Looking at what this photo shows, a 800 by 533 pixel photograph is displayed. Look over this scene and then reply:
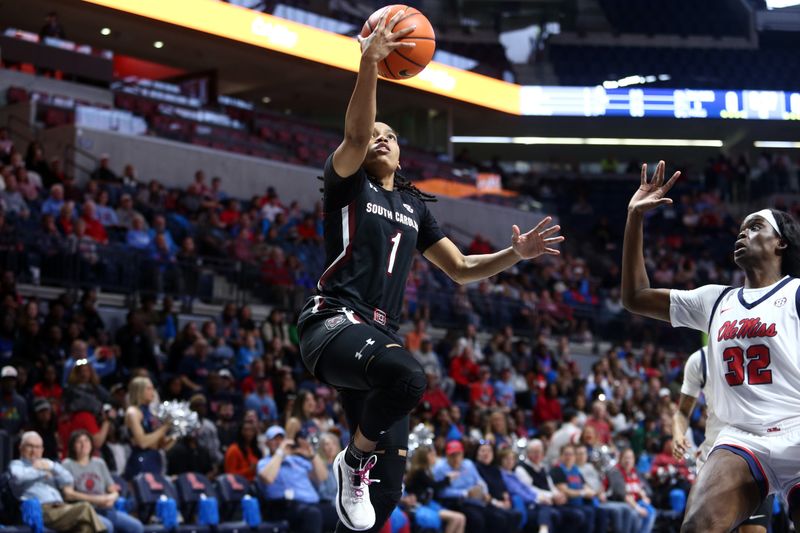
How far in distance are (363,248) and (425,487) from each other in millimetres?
6950

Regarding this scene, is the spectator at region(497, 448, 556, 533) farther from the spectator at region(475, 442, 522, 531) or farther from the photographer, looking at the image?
the photographer

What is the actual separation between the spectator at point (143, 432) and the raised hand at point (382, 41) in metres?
6.42

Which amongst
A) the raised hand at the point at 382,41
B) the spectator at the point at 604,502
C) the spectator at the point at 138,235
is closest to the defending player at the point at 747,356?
the raised hand at the point at 382,41

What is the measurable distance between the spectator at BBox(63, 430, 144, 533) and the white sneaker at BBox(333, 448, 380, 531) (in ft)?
16.4

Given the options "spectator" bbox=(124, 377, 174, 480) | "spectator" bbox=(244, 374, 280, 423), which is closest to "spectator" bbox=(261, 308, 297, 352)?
"spectator" bbox=(244, 374, 280, 423)

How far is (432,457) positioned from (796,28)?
2535 cm

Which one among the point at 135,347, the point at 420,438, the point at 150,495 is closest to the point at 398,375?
the point at 150,495

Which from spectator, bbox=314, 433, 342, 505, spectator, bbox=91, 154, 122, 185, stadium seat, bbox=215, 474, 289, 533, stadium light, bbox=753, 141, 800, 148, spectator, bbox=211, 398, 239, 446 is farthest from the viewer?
stadium light, bbox=753, 141, 800, 148

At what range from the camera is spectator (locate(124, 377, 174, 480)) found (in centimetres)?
1030

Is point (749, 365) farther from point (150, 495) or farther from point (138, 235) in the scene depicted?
point (138, 235)

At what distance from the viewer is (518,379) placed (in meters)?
16.9

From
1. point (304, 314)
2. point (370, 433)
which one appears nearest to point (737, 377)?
point (370, 433)

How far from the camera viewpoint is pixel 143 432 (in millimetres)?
10414

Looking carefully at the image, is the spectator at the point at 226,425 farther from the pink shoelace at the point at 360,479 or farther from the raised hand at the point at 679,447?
the pink shoelace at the point at 360,479
